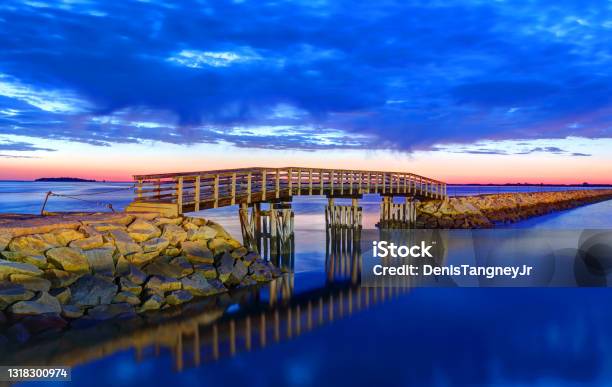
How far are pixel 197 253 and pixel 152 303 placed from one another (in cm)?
275

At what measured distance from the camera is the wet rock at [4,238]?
12362 millimetres

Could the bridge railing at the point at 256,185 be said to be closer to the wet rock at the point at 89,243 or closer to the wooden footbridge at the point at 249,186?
the wooden footbridge at the point at 249,186

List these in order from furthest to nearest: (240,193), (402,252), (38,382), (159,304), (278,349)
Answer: (402,252) < (240,193) < (159,304) < (278,349) < (38,382)

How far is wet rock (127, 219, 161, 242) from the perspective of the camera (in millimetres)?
14518

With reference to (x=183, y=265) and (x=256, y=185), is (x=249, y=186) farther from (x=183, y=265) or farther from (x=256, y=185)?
(x=183, y=265)

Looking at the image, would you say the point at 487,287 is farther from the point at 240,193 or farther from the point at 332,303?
the point at 240,193

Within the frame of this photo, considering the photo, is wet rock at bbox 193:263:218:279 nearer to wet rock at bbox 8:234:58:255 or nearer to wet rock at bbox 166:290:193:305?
wet rock at bbox 166:290:193:305

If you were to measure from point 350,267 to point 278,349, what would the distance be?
32.6 feet

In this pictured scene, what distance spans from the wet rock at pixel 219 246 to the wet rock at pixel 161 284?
2237mm

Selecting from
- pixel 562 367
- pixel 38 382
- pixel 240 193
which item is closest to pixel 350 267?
pixel 240 193

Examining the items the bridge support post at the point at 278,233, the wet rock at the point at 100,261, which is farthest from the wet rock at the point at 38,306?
the bridge support post at the point at 278,233

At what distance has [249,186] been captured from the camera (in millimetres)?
19641

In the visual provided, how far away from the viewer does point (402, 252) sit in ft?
82.6

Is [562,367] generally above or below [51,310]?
below
